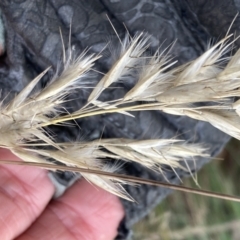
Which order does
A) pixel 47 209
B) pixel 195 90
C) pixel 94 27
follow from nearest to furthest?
pixel 195 90 < pixel 94 27 < pixel 47 209

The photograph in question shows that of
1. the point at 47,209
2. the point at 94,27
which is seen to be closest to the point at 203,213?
the point at 47,209

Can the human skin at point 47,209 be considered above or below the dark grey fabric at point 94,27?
below

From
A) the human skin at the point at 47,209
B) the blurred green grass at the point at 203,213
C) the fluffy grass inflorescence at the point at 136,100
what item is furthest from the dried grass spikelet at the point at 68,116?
the blurred green grass at the point at 203,213

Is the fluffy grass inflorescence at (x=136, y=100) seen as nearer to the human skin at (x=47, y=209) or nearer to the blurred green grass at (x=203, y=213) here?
the human skin at (x=47, y=209)

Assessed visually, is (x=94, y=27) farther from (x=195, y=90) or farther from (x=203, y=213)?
(x=203, y=213)

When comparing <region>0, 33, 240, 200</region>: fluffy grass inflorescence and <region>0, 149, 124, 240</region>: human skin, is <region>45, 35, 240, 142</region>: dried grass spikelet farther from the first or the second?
<region>0, 149, 124, 240</region>: human skin

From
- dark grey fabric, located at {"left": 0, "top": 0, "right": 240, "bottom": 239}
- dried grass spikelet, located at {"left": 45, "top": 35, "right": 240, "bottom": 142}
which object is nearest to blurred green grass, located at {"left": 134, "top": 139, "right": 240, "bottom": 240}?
dark grey fabric, located at {"left": 0, "top": 0, "right": 240, "bottom": 239}
